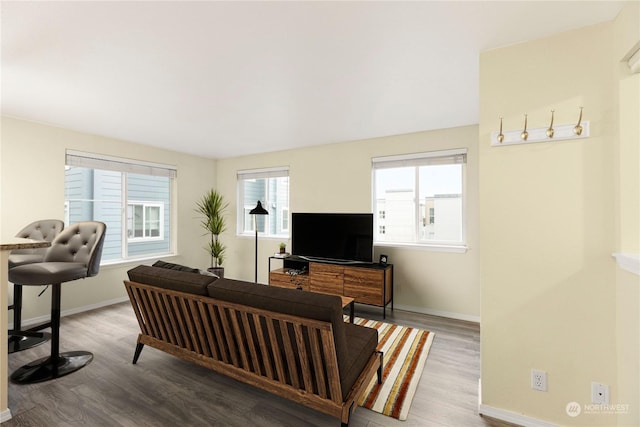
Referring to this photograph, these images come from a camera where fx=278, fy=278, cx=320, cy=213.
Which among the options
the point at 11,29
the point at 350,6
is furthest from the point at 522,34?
the point at 11,29

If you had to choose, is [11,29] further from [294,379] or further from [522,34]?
[522,34]

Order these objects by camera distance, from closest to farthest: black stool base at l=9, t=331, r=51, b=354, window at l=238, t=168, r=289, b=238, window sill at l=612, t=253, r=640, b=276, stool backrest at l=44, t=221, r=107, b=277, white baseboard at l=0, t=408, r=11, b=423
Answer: window sill at l=612, t=253, r=640, b=276 < white baseboard at l=0, t=408, r=11, b=423 < stool backrest at l=44, t=221, r=107, b=277 < black stool base at l=9, t=331, r=51, b=354 < window at l=238, t=168, r=289, b=238

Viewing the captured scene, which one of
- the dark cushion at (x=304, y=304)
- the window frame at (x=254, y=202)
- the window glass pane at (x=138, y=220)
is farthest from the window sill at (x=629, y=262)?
the window glass pane at (x=138, y=220)

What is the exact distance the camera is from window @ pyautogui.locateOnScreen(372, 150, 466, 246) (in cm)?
361

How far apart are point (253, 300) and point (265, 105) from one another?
1998 mm

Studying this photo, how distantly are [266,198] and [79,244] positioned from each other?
3.00 meters

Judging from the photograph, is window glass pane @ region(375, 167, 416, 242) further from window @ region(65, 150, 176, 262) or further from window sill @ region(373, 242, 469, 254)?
window @ region(65, 150, 176, 262)

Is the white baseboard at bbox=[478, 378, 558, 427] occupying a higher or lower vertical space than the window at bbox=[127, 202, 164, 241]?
lower

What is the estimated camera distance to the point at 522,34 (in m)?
1.69

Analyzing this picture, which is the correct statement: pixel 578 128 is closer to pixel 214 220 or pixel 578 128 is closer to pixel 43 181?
pixel 214 220

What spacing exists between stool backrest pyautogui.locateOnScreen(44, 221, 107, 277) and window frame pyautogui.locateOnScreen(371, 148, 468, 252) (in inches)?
125

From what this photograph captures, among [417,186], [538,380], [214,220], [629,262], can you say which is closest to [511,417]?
[538,380]

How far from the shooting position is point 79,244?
254cm

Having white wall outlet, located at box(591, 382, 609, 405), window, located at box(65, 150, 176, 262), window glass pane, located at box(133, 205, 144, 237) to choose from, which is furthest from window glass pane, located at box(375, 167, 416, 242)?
window glass pane, located at box(133, 205, 144, 237)
